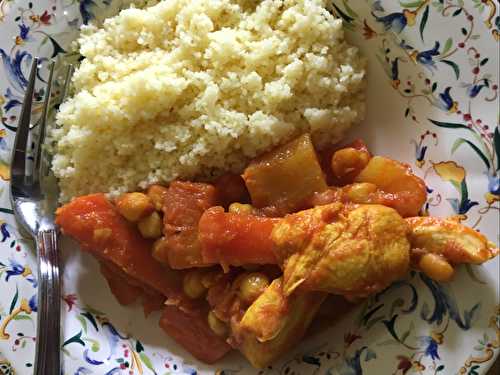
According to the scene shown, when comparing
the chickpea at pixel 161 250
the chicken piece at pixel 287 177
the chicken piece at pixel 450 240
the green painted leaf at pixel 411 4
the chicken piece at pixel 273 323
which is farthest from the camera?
the chickpea at pixel 161 250

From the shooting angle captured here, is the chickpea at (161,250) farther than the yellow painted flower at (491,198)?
Yes

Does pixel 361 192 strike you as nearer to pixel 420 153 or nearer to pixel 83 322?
pixel 420 153

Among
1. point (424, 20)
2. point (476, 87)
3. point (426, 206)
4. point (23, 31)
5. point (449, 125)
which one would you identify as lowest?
point (426, 206)

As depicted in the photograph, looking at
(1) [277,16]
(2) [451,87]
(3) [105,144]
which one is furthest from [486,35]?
(3) [105,144]

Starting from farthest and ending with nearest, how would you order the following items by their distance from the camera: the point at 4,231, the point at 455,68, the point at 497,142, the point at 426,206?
1. the point at 4,231
2. the point at 426,206
3. the point at 455,68
4. the point at 497,142

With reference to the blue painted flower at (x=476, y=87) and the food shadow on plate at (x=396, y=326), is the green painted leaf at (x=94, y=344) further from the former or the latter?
the blue painted flower at (x=476, y=87)

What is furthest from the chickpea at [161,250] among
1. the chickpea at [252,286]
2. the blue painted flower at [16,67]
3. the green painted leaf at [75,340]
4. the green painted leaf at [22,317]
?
the blue painted flower at [16,67]

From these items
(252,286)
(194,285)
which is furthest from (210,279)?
(252,286)
